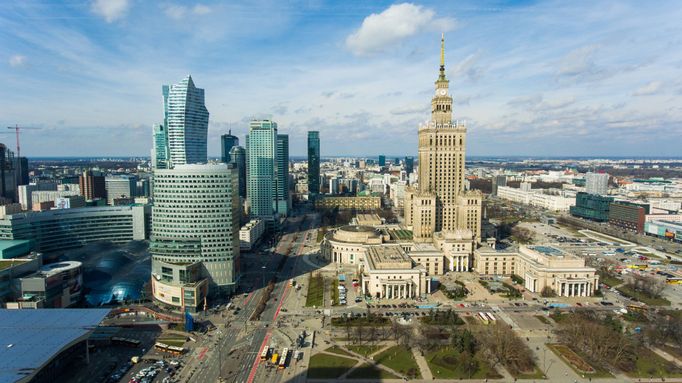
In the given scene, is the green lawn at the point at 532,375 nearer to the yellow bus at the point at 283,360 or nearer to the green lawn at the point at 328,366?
the green lawn at the point at 328,366

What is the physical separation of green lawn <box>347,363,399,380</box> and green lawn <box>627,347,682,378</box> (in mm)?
34439

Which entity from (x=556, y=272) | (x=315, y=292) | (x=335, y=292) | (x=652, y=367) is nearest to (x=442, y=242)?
(x=556, y=272)

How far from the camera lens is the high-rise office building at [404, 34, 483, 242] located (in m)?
123

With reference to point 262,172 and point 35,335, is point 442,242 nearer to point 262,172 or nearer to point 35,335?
point 35,335

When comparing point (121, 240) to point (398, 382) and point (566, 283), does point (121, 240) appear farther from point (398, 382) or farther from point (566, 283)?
point (566, 283)

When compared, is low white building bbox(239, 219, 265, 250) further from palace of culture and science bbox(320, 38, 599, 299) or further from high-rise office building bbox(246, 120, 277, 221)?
high-rise office building bbox(246, 120, 277, 221)

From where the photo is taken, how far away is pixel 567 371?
59.9 m

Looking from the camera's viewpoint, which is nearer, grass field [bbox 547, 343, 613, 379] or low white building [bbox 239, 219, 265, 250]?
grass field [bbox 547, 343, 613, 379]

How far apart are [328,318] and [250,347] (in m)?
17.4

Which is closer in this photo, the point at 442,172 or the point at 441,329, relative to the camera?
the point at 441,329

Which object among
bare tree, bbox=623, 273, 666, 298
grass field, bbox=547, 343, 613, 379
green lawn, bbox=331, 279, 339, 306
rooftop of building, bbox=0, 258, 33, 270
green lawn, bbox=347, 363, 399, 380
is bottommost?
green lawn, bbox=347, 363, 399, 380

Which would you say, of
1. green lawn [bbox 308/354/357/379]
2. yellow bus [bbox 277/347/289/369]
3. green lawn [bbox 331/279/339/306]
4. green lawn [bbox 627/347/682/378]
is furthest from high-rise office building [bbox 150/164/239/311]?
green lawn [bbox 627/347/682/378]

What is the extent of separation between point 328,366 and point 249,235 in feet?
262

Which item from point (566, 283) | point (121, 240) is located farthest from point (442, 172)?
point (121, 240)
